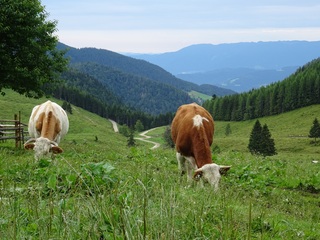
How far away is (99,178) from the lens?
295 inches

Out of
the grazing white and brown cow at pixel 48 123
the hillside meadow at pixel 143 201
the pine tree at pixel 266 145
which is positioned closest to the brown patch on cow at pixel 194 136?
the hillside meadow at pixel 143 201

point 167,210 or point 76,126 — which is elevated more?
point 167,210

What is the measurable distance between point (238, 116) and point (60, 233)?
620 feet

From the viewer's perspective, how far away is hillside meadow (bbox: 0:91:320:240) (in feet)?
12.9

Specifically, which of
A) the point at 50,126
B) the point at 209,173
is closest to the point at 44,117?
the point at 50,126

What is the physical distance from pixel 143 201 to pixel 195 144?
27.2 feet

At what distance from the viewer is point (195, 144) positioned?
13047 mm

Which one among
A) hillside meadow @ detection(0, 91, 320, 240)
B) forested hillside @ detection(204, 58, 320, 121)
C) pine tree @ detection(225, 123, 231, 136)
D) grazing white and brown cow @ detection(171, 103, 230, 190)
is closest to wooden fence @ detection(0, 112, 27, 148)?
hillside meadow @ detection(0, 91, 320, 240)

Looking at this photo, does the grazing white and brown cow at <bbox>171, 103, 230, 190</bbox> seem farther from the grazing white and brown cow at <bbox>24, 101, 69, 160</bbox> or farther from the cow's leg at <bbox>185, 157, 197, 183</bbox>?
the grazing white and brown cow at <bbox>24, 101, 69, 160</bbox>

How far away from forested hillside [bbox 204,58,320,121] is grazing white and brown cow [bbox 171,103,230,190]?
169 meters

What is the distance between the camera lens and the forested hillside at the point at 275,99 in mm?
171625

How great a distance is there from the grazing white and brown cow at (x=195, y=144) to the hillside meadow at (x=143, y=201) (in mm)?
814

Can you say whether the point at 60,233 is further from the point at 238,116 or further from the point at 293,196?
the point at 238,116

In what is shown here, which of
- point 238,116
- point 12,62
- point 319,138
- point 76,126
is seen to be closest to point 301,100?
point 238,116
